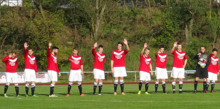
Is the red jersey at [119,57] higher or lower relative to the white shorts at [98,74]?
higher

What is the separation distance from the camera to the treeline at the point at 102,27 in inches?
1601

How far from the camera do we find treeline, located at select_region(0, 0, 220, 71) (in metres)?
40.7

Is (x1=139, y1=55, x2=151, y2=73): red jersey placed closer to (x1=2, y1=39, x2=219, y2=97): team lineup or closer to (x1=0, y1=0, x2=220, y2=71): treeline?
(x1=2, y1=39, x2=219, y2=97): team lineup

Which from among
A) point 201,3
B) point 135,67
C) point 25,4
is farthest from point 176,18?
point 25,4

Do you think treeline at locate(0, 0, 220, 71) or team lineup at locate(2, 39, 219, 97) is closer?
team lineup at locate(2, 39, 219, 97)

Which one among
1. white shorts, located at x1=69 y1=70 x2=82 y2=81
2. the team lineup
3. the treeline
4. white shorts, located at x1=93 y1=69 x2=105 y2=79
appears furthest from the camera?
the treeline

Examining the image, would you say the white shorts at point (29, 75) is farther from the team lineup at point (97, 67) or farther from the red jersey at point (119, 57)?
the red jersey at point (119, 57)

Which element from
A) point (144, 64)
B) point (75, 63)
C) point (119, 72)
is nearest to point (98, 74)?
point (119, 72)

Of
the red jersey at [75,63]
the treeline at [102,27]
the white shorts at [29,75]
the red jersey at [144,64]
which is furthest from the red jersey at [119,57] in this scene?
the treeline at [102,27]

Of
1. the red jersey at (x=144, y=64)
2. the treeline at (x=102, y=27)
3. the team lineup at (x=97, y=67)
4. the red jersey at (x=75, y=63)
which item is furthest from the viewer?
the treeline at (x=102, y=27)

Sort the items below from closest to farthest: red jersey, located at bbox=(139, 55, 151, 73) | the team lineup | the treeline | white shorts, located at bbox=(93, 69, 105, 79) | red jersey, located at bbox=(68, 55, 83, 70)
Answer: the team lineup → red jersey, located at bbox=(68, 55, 83, 70) → white shorts, located at bbox=(93, 69, 105, 79) → red jersey, located at bbox=(139, 55, 151, 73) → the treeline

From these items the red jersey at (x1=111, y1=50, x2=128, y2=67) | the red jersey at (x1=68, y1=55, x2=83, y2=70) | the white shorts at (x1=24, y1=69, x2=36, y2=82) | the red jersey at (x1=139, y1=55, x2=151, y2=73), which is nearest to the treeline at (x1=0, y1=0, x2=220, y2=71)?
the red jersey at (x1=139, y1=55, x2=151, y2=73)

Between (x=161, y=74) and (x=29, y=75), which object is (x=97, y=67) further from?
(x=161, y=74)

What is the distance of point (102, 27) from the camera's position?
4803cm
